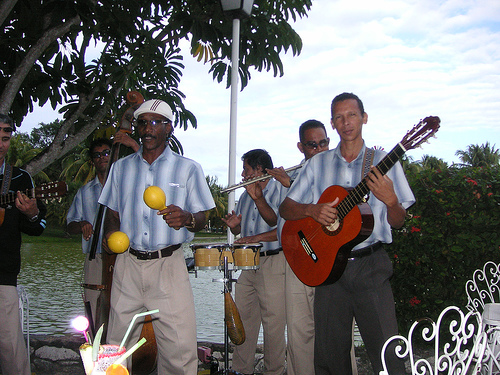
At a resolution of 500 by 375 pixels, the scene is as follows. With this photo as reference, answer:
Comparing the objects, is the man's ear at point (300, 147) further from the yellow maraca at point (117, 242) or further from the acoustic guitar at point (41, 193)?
the yellow maraca at point (117, 242)

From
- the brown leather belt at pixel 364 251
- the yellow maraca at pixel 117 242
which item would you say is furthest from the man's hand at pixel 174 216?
the brown leather belt at pixel 364 251

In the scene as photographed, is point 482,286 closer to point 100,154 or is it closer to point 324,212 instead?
point 324,212

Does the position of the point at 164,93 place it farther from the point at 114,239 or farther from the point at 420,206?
the point at 114,239

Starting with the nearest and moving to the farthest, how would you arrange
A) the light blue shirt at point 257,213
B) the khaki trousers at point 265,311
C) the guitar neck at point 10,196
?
1. the guitar neck at point 10,196
2. the khaki trousers at point 265,311
3. the light blue shirt at point 257,213

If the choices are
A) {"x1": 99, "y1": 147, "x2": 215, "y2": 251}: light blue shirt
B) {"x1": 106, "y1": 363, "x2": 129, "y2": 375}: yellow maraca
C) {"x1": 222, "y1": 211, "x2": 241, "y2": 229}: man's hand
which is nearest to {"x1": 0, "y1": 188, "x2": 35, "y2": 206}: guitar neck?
{"x1": 99, "y1": 147, "x2": 215, "y2": 251}: light blue shirt

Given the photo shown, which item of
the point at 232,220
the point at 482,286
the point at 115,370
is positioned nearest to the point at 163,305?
the point at 232,220

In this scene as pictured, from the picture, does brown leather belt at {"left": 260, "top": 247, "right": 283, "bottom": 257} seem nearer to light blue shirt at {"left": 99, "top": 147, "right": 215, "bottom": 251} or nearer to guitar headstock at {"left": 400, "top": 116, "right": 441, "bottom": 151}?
light blue shirt at {"left": 99, "top": 147, "right": 215, "bottom": 251}

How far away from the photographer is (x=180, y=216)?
297 cm

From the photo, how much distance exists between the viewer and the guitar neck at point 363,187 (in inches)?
108

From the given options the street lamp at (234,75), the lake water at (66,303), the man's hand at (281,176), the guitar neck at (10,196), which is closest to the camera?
the guitar neck at (10,196)

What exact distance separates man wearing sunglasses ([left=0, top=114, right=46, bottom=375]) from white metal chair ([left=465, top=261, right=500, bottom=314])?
3505 millimetres

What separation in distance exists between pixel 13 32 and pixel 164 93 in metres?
1.93

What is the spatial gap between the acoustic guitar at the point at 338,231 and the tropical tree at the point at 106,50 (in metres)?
2.83

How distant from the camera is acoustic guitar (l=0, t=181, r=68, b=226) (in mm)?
3588
